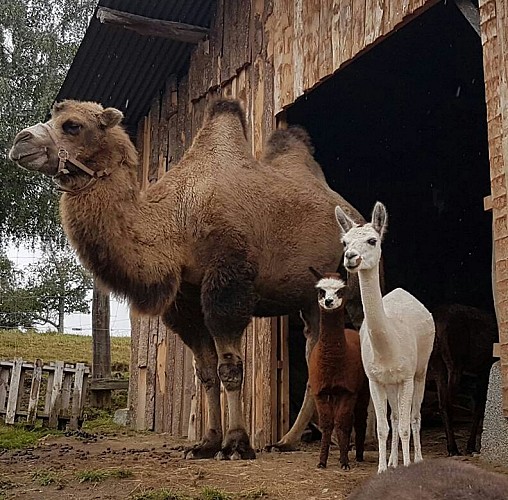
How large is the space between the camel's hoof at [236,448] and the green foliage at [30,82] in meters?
11.8

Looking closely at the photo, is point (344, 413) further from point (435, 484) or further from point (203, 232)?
point (435, 484)

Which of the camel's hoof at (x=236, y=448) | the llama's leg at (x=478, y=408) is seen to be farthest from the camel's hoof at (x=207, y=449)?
the llama's leg at (x=478, y=408)

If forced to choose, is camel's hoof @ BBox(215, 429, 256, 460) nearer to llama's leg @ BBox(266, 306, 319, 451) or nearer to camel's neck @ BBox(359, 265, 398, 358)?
llama's leg @ BBox(266, 306, 319, 451)

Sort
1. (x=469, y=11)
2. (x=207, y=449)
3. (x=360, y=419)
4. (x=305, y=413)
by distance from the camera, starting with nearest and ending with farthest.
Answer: (x=469, y=11) → (x=360, y=419) → (x=207, y=449) → (x=305, y=413)

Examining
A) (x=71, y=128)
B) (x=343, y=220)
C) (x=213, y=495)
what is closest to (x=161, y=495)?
(x=213, y=495)

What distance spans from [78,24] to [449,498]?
20.6m

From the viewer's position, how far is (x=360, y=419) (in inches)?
303

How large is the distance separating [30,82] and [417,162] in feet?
33.9

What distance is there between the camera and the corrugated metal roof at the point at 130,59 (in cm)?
1116

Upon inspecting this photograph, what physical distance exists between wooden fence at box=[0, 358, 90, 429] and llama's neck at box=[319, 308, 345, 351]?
6925 mm

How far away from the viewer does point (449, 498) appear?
288cm

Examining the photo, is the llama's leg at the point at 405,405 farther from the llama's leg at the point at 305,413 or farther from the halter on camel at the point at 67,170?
the halter on camel at the point at 67,170

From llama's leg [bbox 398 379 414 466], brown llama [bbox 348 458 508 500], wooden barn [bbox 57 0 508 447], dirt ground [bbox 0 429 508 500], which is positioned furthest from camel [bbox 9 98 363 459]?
brown llama [bbox 348 458 508 500]

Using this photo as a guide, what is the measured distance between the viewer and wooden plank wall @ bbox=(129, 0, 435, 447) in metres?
8.38
